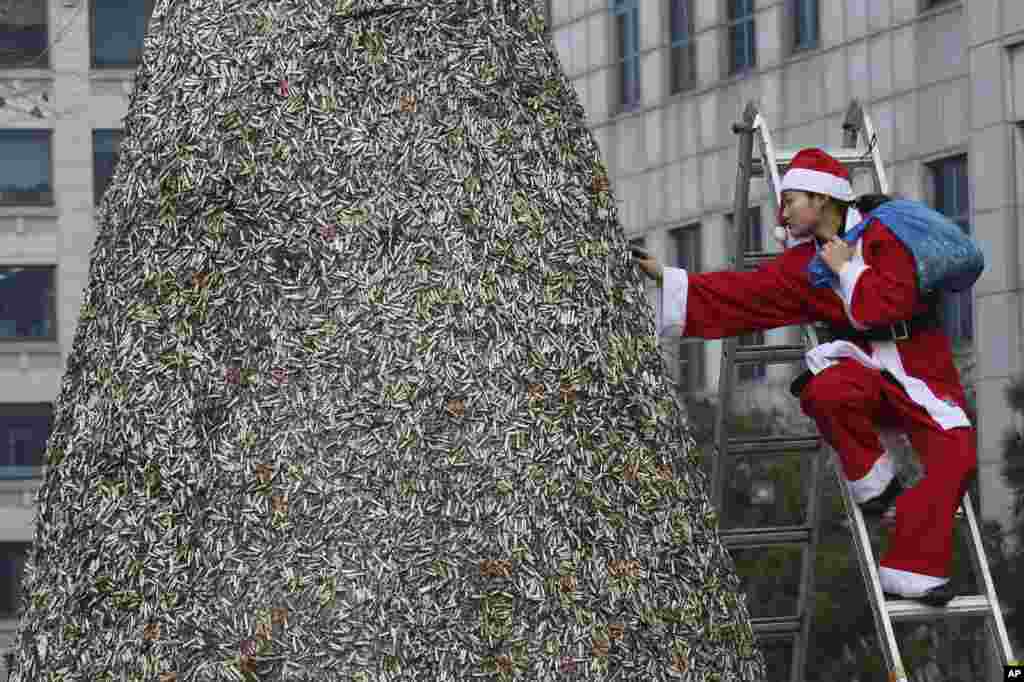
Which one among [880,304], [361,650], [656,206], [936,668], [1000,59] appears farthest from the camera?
[656,206]

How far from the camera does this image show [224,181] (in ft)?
19.0

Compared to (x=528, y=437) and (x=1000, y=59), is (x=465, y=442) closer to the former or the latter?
(x=528, y=437)

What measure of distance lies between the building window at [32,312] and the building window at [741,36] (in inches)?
752

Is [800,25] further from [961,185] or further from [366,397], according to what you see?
[366,397]

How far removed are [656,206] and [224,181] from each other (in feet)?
88.8

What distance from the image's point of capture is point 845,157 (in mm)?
7906

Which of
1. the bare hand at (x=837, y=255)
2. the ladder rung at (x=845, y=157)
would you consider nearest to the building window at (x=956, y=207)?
the ladder rung at (x=845, y=157)

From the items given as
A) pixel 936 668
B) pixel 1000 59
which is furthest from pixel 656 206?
pixel 936 668

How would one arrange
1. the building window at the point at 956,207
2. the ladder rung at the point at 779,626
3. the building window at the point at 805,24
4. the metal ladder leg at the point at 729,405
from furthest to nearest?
1. the building window at the point at 805,24
2. the building window at the point at 956,207
3. the ladder rung at the point at 779,626
4. the metal ladder leg at the point at 729,405

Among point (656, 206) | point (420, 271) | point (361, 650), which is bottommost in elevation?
point (361, 650)

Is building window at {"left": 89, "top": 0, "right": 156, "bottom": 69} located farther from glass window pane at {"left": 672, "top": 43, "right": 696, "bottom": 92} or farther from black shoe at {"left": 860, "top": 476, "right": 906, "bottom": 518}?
black shoe at {"left": 860, "top": 476, "right": 906, "bottom": 518}

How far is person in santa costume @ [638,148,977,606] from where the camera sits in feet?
22.6

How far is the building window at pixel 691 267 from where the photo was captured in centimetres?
3162

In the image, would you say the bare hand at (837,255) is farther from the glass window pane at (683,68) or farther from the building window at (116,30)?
the building window at (116,30)
